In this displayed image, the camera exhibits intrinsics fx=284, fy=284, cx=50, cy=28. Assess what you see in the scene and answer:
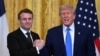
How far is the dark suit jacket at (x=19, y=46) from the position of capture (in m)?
3.08

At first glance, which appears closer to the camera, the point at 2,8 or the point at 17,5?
the point at 2,8

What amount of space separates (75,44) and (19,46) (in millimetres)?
618

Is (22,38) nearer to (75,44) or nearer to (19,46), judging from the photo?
(19,46)

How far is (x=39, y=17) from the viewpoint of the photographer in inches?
183

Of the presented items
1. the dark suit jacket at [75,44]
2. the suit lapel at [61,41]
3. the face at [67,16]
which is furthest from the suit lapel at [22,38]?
the face at [67,16]

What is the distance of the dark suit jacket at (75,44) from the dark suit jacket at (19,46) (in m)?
0.13

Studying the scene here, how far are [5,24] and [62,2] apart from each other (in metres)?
1.02

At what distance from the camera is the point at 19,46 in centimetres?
313

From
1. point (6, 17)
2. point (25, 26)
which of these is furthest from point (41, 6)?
point (25, 26)

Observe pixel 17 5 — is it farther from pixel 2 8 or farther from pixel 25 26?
pixel 25 26

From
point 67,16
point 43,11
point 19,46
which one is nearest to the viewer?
point 67,16

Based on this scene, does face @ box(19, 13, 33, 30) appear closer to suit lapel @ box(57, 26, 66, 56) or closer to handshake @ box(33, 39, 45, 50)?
handshake @ box(33, 39, 45, 50)

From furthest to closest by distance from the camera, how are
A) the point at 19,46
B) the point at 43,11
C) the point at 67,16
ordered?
the point at 43,11, the point at 19,46, the point at 67,16

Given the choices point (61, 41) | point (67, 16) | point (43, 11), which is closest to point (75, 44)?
point (61, 41)
